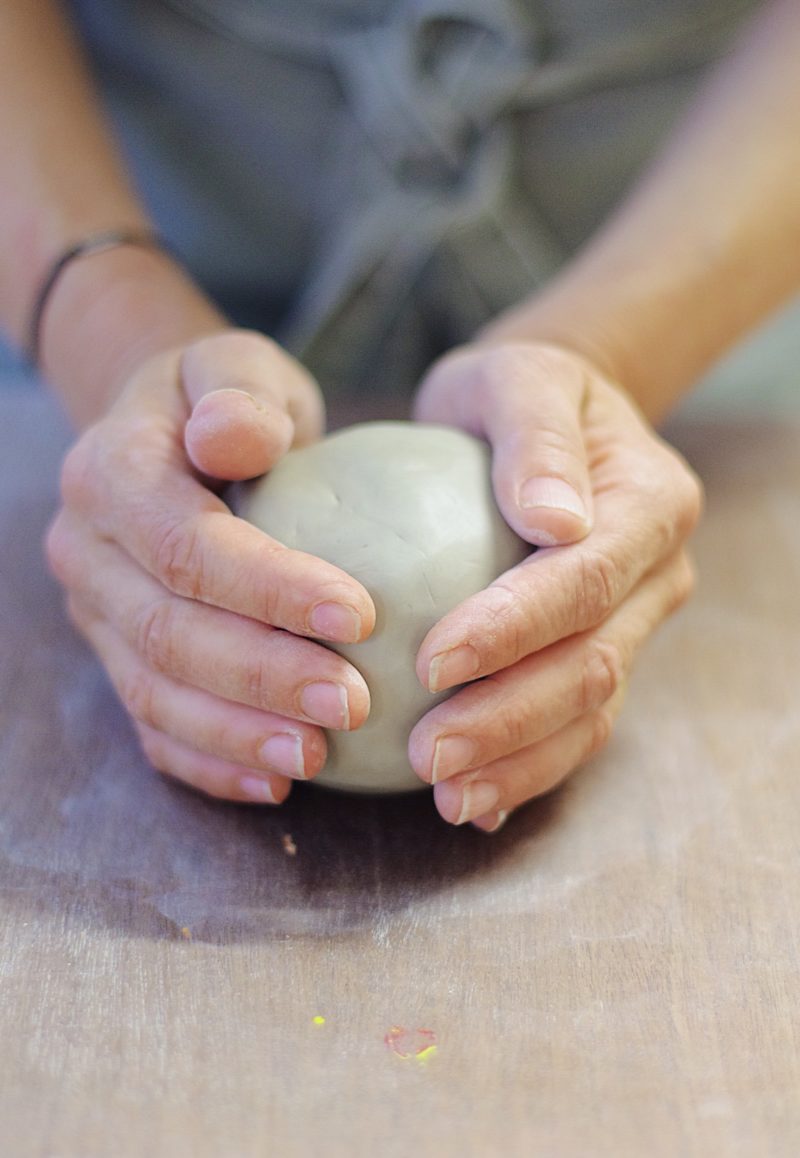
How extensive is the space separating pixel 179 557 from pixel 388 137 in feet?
2.36

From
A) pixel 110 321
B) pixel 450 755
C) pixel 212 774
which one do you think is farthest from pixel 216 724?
pixel 110 321

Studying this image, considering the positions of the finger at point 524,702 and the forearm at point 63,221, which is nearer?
the finger at point 524,702

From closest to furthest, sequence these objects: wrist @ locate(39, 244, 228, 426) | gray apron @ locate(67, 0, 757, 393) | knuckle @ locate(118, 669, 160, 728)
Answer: knuckle @ locate(118, 669, 160, 728), wrist @ locate(39, 244, 228, 426), gray apron @ locate(67, 0, 757, 393)

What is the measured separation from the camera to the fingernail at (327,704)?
75 centimetres

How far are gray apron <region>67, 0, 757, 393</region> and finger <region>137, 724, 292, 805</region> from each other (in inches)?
27.7

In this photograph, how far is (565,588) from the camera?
0.79 metres

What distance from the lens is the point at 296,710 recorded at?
0.77 m

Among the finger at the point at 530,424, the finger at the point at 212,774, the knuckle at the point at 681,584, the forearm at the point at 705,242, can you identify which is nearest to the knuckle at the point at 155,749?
the finger at the point at 212,774

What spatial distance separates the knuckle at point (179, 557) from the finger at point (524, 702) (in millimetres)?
189

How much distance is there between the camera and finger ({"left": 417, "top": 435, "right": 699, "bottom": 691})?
75cm

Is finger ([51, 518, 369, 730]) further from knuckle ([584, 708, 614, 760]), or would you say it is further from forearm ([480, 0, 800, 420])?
forearm ([480, 0, 800, 420])

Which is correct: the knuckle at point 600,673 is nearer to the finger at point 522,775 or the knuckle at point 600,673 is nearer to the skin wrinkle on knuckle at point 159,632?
the finger at point 522,775

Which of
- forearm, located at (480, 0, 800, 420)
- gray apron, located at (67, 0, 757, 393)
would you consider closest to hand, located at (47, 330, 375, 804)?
forearm, located at (480, 0, 800, 420)

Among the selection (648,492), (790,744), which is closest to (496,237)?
(648,492)
